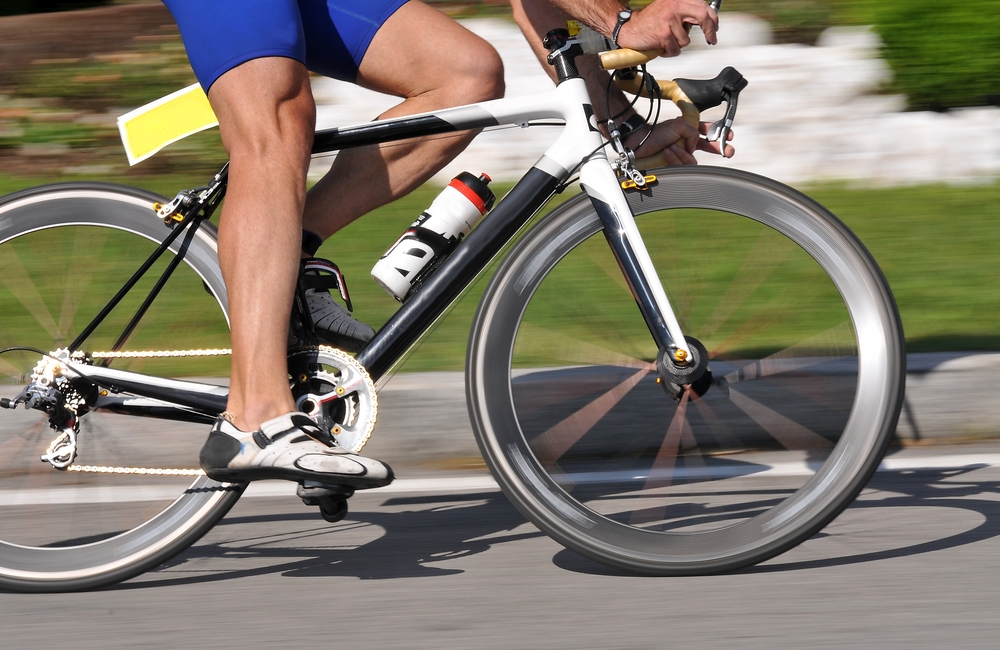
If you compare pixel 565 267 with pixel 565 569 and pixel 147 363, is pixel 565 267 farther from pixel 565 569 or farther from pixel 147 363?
pixel 147 363

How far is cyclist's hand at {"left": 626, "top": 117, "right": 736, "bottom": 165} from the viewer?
3.08 m

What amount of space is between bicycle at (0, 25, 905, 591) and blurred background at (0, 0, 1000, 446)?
8.46 ft

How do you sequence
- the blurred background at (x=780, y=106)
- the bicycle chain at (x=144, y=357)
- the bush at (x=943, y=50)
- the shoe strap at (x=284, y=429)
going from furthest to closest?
the bush at (x=943, y=50), the blurred background at (x=780, y=106), the bicycle chain at (x=144, y=357), the shoe strap at (x=284, y=429)

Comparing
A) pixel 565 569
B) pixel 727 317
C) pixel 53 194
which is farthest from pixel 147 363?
pixel 727 317

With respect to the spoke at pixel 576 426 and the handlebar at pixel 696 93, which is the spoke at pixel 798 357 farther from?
the handlebar at pixel 696 93

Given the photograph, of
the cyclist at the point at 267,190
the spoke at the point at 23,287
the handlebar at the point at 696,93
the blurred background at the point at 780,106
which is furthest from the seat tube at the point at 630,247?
the blurred background at the point at 780,106

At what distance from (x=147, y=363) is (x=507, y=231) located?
0.95m

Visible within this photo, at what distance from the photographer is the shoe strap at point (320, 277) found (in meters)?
3.03

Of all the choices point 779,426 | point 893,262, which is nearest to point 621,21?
point 779,426

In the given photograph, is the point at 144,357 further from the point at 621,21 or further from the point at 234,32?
the point at 621,21

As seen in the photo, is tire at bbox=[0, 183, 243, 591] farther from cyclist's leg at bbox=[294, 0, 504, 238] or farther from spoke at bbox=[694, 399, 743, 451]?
spoke at bbox=[694, 399, 743, 451]

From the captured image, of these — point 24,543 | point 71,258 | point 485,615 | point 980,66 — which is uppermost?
point 980,66

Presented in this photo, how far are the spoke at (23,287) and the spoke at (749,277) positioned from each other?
161 cm

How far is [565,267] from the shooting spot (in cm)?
299
